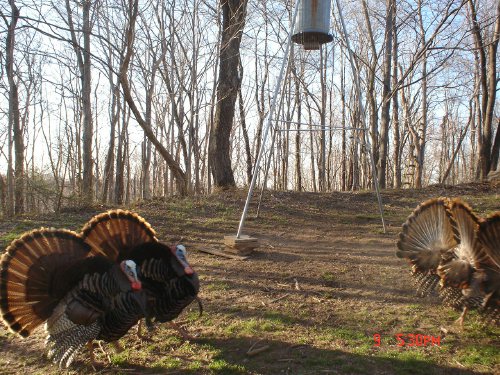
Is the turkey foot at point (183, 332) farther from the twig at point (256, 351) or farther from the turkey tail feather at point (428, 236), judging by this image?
the turkey tail feather at point (428, 236)

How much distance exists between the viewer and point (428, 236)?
423 cm

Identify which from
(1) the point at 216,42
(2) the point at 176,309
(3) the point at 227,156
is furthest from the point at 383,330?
(1) the point at 216,42

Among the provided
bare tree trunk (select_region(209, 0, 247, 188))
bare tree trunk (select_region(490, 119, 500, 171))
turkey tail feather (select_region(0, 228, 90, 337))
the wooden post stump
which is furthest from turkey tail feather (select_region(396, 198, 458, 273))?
Answer: bare tree trunk (select_region(490, 119, 500, 171))

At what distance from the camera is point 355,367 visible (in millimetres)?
3201

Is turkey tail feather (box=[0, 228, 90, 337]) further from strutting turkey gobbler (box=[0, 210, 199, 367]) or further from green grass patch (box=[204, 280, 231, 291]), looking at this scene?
green grass patch (box=[204, 280, 231, 291])

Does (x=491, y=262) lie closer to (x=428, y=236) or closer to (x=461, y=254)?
(x=461, y=254)

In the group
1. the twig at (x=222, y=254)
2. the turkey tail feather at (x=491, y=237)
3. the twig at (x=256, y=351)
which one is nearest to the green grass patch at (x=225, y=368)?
the twig at (x=256, y=351)

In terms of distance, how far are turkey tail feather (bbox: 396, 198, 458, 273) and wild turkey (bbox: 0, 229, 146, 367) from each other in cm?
287

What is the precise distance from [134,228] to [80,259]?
674 millimetres

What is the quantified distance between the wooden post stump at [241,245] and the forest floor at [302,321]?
172 millimetres

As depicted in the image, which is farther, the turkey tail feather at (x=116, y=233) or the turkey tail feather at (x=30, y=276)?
the turkey tail feather at (x=116, y=233)

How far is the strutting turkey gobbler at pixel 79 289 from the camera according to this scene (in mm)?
3203

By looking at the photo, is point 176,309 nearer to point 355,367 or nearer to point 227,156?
point 355,367

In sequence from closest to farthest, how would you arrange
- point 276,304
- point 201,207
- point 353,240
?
1. point 276,304
2. point 353,240
3. point 201,207
